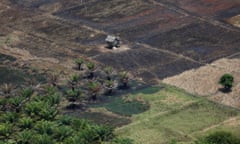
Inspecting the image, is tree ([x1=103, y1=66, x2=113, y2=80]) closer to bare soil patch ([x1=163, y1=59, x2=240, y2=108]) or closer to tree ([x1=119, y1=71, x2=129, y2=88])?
tree ([x1=119, y1=71, x2=129, y2=88])

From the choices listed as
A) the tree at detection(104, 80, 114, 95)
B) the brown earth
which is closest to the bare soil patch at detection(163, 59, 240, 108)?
the brown earth

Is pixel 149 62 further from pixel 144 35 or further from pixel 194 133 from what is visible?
pixel 194 133

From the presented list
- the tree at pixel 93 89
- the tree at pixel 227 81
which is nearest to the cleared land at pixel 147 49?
the tree at pixel 227 81

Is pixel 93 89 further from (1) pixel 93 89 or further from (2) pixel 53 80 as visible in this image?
(2) pixel 53 80

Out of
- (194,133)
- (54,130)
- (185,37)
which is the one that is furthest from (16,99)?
(185,37)

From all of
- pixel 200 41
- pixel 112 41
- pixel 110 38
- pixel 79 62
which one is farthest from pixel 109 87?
pixel 200 41

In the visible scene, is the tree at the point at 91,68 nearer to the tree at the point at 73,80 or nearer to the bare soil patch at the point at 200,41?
the tree at the point at 73,80
